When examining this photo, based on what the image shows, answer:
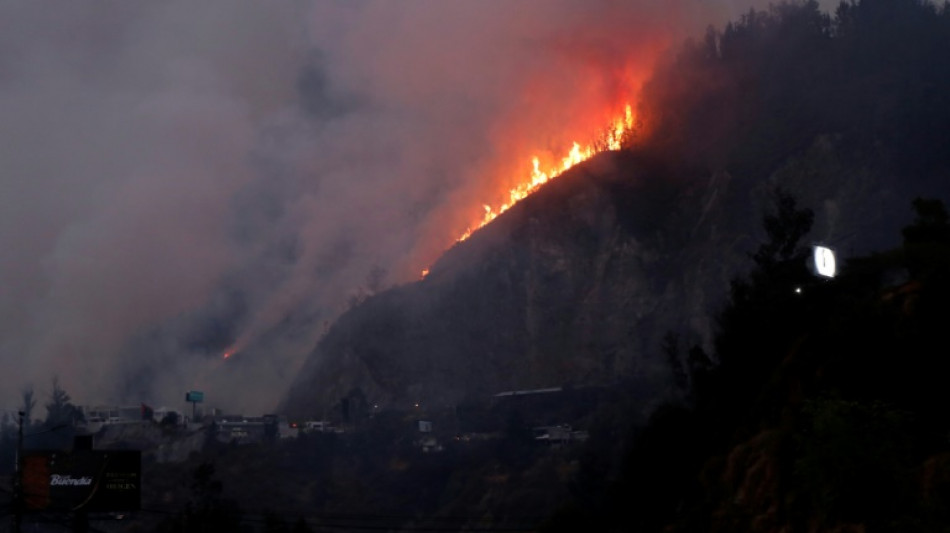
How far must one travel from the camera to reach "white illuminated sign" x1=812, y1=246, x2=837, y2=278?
267ft

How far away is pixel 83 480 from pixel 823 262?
185 ft

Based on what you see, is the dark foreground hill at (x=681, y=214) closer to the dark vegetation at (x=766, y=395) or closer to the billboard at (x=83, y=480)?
the dark vegetation at (x=766, y=395)

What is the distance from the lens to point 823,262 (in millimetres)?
82062

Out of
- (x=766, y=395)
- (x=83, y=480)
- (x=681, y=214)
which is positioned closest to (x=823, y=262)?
(x=766, y=395)

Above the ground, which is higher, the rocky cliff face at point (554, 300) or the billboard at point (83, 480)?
the rocky cliff face at point (554, 300)

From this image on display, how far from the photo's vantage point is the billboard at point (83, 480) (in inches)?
2781

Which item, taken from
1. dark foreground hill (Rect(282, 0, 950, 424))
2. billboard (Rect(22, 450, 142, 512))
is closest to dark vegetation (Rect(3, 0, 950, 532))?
dark foreground hill (Rect(282, 0, 950, 424))

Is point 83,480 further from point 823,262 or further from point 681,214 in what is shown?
point 681,214

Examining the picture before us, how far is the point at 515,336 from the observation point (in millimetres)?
178750

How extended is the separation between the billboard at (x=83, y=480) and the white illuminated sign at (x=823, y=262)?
51912 millimetres

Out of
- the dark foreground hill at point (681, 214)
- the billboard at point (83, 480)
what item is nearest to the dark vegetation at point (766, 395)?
the dark foreground hill at point (681, 214)

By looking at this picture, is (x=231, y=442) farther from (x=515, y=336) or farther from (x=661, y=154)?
(x=661, y=154)

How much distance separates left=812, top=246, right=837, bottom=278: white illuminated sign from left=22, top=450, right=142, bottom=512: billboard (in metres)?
51.9

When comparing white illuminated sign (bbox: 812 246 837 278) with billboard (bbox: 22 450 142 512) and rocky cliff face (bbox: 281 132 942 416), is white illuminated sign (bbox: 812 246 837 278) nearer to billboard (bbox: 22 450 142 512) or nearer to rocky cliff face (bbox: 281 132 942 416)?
billboard (bbox: 22 450 142 512)
